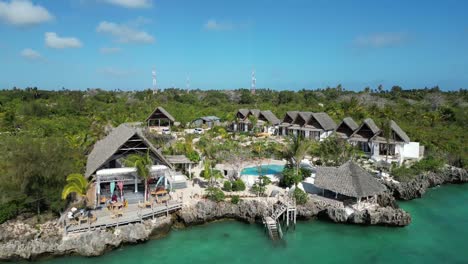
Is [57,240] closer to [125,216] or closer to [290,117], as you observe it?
[125,216]

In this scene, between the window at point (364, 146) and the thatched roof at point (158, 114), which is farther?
the thatched roof at point (158, 114)

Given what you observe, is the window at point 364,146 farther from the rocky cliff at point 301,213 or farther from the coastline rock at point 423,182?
the rocky cliff at point 301,213

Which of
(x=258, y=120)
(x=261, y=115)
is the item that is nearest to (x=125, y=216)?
(x=258, y=120)

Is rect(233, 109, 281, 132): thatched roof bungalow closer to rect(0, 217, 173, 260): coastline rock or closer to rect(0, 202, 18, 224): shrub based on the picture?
rect(0, 217, 173, 260): coastline rock

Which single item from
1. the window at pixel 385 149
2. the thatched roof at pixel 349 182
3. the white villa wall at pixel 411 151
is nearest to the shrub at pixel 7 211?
the thatched roof at pixel 349 182

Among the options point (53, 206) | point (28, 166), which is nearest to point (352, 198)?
point (53, 206)
